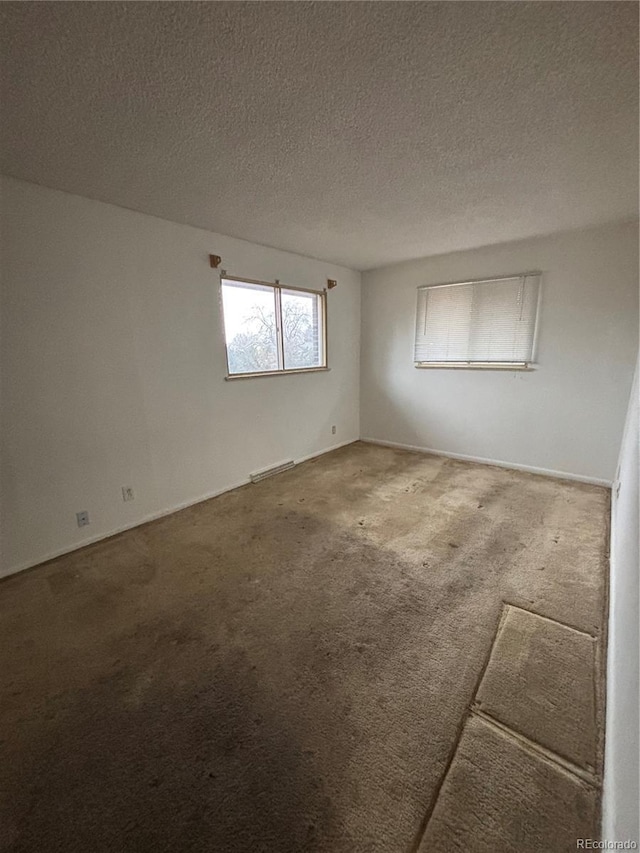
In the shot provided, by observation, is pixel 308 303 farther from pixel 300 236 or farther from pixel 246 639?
pixel 246 639

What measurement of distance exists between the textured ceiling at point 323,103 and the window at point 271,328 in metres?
0.96

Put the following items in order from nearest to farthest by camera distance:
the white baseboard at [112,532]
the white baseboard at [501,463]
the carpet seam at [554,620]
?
the carpet seam at [554,620] → the white baseboard at [112,532] → the white baseboard at [501,463]

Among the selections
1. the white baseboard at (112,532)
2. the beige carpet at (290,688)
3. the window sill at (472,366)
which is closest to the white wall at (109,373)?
the white baseboard at (112,532)

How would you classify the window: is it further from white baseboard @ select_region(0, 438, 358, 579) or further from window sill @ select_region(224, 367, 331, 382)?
white baseboard @ select_region(0, 438, 358, 579)

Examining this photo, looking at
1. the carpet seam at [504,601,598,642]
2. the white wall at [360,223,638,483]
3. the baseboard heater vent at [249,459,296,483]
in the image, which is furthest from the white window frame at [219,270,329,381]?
the carpet seam at [504,601,598,642]

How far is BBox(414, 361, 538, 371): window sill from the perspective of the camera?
358 cm

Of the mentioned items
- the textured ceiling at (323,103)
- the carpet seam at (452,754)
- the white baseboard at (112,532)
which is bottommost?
the carpet seam at (452,754)

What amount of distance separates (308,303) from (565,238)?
2611 millimetres

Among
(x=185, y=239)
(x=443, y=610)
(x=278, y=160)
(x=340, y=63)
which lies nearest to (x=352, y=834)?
(x=443, y=610)

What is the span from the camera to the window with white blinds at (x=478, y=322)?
3.48 metres

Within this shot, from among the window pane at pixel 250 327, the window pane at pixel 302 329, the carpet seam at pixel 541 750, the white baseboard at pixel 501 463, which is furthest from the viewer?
the window pane at pixel 302 329

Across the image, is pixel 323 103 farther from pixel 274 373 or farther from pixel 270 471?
pixel 270 471

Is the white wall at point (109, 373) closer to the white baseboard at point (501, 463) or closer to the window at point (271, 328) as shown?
the window at point (271, 328)

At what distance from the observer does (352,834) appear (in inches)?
38.1
